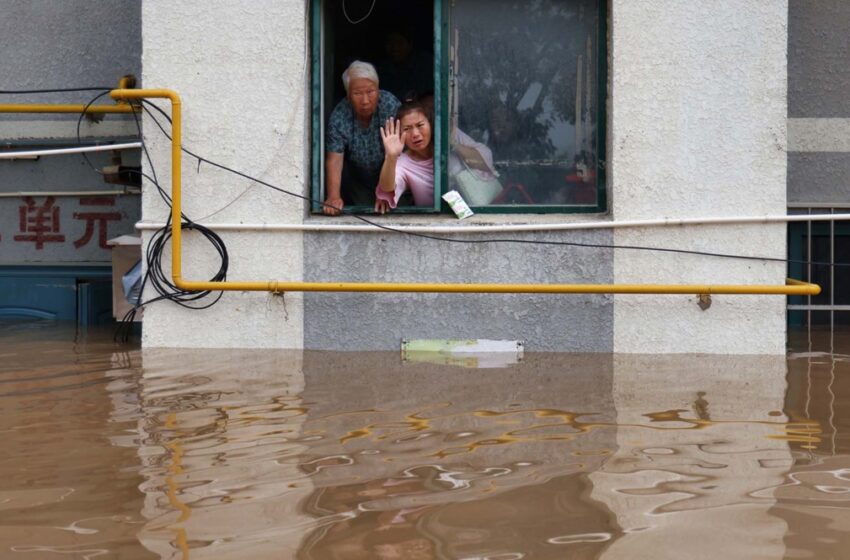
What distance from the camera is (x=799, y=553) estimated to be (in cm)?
261

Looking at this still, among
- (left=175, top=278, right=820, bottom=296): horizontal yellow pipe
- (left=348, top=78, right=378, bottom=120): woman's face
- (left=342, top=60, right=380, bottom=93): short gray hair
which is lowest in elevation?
(left=175, top=278, right=820, bottom=296): horizontal yellow pipe

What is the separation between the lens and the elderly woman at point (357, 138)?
661cm

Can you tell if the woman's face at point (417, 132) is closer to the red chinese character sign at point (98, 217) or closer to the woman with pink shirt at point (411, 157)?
the woman with pink shirt at point (411, 157)

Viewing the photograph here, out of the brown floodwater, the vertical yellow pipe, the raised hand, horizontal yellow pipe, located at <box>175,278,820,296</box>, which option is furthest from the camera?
the raised hand

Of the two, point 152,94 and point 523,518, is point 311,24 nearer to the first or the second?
point 152,94

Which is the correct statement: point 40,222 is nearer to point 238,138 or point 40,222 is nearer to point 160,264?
point 160,264

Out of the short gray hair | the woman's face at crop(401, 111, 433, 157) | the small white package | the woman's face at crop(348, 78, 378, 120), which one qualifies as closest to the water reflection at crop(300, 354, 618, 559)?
the small white package

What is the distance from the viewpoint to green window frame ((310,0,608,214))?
20.8 ft

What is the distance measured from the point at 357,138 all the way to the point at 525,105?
1137 millimetres

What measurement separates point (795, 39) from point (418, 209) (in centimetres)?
330

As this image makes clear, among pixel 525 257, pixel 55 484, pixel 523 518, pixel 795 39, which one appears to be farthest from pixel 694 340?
pixel 55 484

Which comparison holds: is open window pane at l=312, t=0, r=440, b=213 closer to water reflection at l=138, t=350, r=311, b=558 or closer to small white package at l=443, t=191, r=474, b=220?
small white package at l=443, t=191, r=474, b=220

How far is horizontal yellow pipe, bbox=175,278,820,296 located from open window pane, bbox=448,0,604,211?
69cm

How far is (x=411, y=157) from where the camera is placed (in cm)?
662
